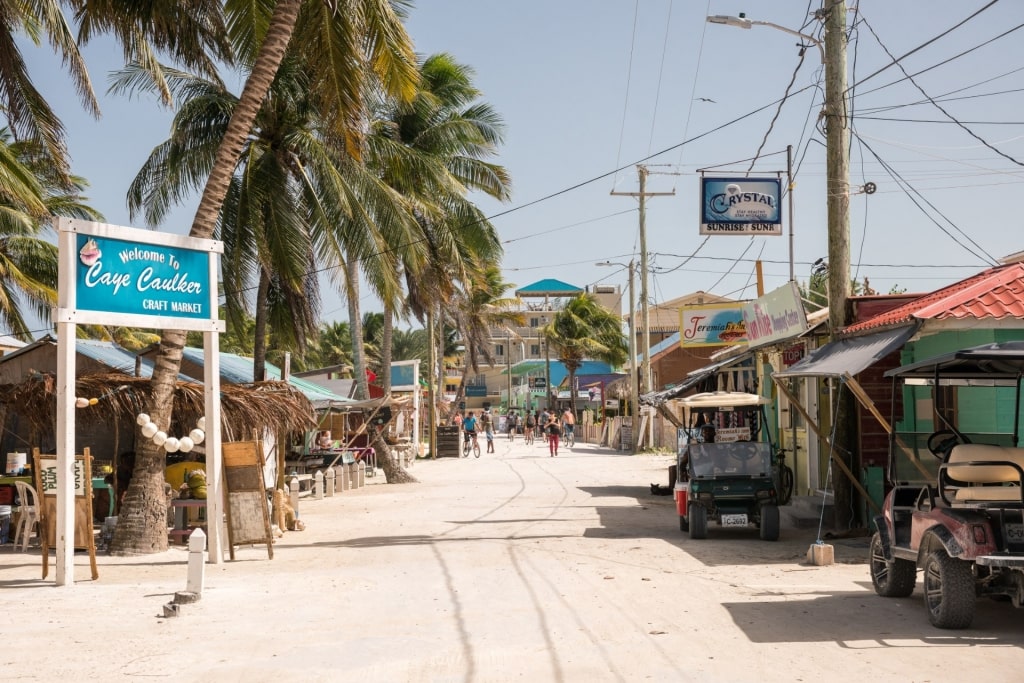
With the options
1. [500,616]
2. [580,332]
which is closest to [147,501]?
[500,616]

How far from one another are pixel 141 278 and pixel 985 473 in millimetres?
9551

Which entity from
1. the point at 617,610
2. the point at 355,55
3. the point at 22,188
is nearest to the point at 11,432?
the point at 22,188

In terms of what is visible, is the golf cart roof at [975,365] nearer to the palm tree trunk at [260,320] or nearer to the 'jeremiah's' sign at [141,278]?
the 'jeremiah's' sign at [141,278]

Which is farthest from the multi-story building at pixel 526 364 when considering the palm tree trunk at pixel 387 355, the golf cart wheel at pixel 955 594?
the golf cart wheel at pixel 955 594

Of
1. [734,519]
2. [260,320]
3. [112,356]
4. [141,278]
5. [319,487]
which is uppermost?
[260,320]

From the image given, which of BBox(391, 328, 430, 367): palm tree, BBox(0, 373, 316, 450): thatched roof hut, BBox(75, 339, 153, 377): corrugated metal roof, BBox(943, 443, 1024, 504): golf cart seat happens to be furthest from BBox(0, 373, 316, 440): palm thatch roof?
BBox(391, 328, 430, 367): palm tree

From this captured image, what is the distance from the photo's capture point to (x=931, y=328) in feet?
38.8

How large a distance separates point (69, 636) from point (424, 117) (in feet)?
75.4

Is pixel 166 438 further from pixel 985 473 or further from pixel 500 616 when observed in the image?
pixel 985 473

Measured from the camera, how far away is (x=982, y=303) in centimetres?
1189

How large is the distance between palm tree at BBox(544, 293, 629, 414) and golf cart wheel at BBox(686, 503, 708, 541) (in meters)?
47.1

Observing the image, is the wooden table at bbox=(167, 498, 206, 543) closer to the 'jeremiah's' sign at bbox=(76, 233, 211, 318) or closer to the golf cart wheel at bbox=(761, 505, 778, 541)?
the 'jeremiah's' sign at bbox=(76, 233, 211, 318)

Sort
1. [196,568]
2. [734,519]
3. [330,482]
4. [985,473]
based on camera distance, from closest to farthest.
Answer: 1. [985,473]
2. [196,568]
3. [734,519]
4. [330,482]

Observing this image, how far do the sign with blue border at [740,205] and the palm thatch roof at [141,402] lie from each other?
27.3ft
